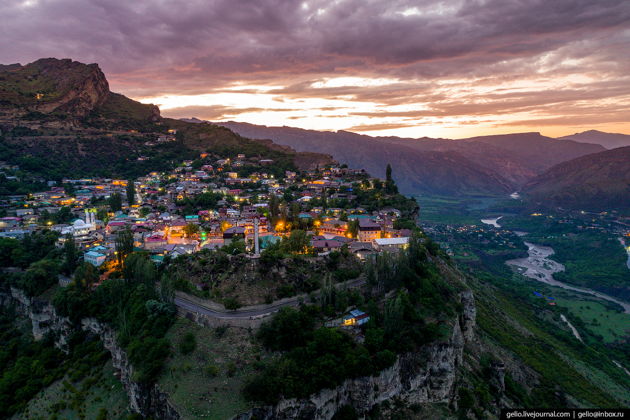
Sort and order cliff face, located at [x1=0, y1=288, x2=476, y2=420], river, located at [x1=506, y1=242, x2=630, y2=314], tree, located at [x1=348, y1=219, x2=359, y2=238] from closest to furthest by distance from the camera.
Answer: cliff face, located at [x1=0, y1=288, x2=476, y2=420], tree, located at [x1=348, y1=219, x2=359, y2=238], river, located at [x1=506, y1=242, x2=630, y2=314]

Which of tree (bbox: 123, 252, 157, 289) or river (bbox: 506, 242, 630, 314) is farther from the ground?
tree (bbox: 123, 252, 157, 289)

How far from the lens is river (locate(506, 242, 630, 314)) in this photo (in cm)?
9853

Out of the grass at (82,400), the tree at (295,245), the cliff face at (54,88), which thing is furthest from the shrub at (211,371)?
the cliff face at (54,88)

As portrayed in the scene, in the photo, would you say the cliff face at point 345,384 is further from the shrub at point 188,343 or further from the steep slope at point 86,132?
the steep slope at point 86,132

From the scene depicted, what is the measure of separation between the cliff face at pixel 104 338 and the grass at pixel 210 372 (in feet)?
3.90

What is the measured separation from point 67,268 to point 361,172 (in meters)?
76.0

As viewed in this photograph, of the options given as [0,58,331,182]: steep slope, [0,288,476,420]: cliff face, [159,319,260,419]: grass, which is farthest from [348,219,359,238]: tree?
[0,58,331,182]: steep slope

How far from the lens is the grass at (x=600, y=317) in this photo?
249ft

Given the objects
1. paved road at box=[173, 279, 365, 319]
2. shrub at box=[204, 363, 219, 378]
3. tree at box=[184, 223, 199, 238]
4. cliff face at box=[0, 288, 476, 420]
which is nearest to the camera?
cliff face at box=[0, 288, 476, 420]

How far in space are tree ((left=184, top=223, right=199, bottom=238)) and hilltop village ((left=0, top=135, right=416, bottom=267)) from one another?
14 cm

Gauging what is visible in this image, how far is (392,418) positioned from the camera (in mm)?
33250

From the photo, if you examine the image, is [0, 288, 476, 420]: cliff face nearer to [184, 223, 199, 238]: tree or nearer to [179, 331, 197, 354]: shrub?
[179, 331, 197, 354]: shrub

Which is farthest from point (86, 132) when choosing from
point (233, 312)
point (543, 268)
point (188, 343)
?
point (543, 268)

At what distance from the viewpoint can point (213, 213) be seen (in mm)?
69188
